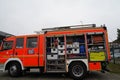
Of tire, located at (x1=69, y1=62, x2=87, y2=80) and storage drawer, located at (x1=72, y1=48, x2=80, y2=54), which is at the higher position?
storage drawer, located at (x1=72, y1=48, x2=80, y2=54)

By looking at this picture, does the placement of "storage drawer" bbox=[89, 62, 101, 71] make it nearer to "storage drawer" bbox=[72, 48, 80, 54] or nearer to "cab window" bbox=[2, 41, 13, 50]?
"storage drawer" bbox=[72, 48, 80, 54]

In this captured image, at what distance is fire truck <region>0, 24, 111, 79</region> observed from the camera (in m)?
9.32

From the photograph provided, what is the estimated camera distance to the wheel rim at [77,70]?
9.39 m

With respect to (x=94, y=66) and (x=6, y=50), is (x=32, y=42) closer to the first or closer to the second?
(x=6, y=50)

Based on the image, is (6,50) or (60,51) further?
(6,50)

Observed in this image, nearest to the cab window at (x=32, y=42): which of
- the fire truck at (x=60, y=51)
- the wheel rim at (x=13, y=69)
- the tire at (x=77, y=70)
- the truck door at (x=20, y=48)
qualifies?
the fire truck at (x=60, y=51)

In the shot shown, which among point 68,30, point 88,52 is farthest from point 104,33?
point 68,30

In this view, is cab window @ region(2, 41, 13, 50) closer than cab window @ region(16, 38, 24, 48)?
No

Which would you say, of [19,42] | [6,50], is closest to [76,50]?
[19,42]

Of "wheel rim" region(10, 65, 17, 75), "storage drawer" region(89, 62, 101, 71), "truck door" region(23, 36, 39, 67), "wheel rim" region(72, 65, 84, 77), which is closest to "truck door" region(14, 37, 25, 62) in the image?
"truck door" region(23, 36, 39, 67)

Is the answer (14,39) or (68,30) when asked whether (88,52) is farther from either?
(14,39)

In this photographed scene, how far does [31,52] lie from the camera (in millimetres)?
10266

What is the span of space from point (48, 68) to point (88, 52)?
270cm

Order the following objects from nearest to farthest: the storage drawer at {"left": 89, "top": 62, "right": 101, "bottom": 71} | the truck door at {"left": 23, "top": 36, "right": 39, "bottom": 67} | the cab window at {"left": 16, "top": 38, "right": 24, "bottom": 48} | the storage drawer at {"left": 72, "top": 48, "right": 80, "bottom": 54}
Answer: the storage drawer at {"left": 89, "top": 62, "right": 101, "bottom": 71} → the storage drawer at {"left": 72, "top": 48, "right": 80, "bottom": 54} → the truck door at {"left": 23, "top": 36, "right": 39, "bottom": 67} → the cab window at {"left": 16, "top": 38, "right": 24, "bottom": 48}
